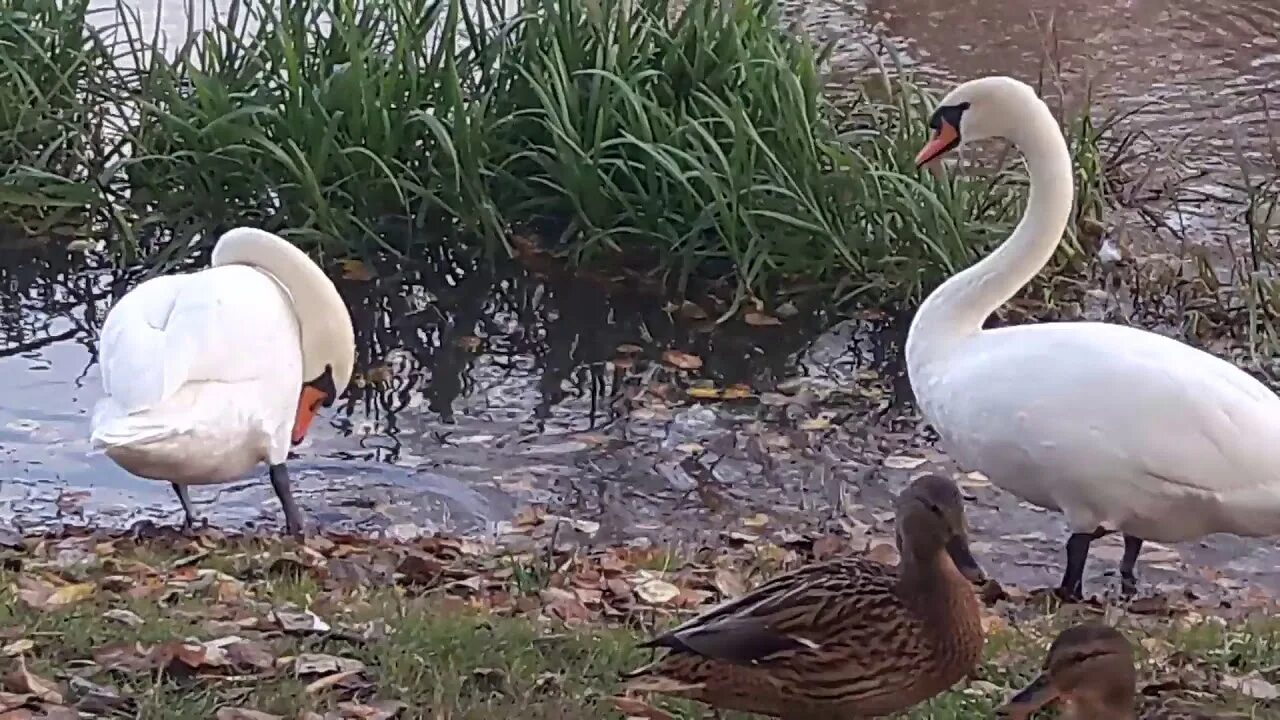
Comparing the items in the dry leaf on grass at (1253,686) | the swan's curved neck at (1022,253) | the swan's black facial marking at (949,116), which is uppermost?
the swan's black facial marking at (949,116)

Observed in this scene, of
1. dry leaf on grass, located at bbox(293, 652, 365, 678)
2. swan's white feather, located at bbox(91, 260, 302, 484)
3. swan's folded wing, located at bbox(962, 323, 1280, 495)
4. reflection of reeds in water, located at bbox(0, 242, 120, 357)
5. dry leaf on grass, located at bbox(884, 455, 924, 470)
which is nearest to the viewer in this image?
dry leaf on grass, located at bbox(293, 652, 365, 678)

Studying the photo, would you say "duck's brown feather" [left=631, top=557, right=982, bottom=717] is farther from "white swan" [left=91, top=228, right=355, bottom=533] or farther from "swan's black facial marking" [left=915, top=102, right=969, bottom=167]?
"swan's black facial marking" [left=915, top=102, right=969, bottom=167]

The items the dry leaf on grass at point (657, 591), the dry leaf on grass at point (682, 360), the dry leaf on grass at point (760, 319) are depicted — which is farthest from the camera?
the dry leaf on grass at point (760, 319)

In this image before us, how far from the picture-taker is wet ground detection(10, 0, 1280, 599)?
6.07m

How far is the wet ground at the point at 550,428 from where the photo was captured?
19.9 ft

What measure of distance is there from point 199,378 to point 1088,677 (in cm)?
296

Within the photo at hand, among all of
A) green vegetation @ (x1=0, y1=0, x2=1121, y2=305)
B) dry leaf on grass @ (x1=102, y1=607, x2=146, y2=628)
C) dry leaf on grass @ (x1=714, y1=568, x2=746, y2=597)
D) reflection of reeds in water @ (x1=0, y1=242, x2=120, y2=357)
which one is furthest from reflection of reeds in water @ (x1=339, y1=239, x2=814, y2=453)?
dry leaf on grass @ (x1=102, y1=607, x2=146, y2=628)

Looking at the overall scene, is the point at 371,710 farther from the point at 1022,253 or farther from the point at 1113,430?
the point at 1022,253

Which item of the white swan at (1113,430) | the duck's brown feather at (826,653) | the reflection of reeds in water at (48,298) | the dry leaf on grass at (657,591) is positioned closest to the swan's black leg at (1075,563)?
the white swan at (1113,430)

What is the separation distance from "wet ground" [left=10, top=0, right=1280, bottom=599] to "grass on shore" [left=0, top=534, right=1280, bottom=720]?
3.00 feet

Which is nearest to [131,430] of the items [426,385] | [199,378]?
[199,378]

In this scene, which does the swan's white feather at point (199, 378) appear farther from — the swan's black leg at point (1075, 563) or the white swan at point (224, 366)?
the swan's black leg at point (1075, 563)

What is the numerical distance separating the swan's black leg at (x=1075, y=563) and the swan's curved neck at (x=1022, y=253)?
719 millimetres

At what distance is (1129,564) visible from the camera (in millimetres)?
5469
